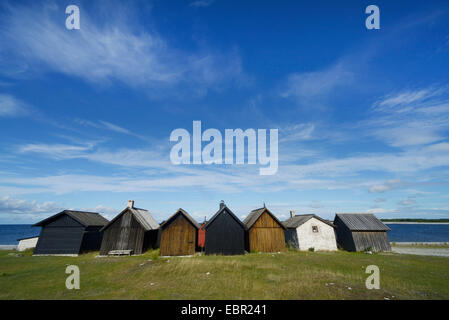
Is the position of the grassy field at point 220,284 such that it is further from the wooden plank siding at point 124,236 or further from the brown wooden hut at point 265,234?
the brown wooden hut at point 265,234

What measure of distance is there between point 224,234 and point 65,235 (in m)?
23.9

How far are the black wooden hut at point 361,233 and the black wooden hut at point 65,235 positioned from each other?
4299 centimetres

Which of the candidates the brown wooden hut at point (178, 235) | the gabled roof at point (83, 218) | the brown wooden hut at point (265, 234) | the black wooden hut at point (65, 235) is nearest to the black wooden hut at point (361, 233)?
the brown wooden hut at point (265, 234)

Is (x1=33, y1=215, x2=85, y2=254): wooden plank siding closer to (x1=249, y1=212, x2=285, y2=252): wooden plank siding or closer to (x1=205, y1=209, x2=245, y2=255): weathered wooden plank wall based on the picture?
(x1=205, y1=209, x2=245, y2=255): weathered wooden plank wall

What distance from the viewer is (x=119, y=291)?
11305 millimetres

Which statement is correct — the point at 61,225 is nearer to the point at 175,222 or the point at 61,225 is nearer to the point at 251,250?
the point at 175,222

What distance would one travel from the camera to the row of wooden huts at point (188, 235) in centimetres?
2680

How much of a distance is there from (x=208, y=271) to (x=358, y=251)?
28.5 metres

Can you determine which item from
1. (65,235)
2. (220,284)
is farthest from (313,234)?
(65,235)

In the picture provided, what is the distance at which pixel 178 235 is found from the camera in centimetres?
2673

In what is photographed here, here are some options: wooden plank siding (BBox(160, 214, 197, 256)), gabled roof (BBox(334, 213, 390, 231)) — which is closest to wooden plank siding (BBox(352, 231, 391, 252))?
gabled roof (BBox(334, 213, 390, 231))

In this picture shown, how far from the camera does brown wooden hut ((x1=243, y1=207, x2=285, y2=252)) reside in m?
29.5

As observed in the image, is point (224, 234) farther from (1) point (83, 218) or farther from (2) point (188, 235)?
(1) point (83, 218)
